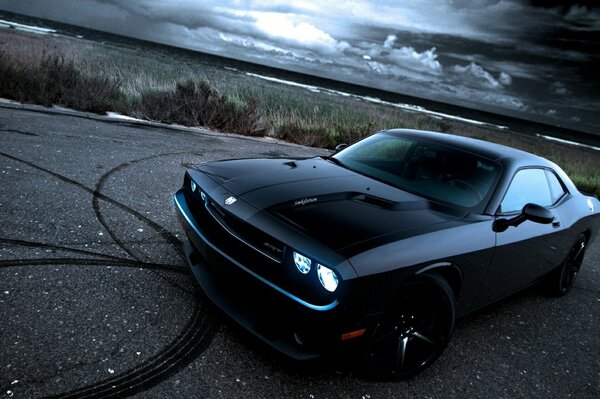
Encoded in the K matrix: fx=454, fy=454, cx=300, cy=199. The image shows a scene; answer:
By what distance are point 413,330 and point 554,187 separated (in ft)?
8.55

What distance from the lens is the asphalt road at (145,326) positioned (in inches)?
95.3

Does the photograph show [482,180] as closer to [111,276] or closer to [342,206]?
[342,206]

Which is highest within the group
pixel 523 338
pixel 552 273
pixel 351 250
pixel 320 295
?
pixel 351 250

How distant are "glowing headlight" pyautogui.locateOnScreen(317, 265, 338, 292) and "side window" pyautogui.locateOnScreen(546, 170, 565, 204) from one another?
3047mm

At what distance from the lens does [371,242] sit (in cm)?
251

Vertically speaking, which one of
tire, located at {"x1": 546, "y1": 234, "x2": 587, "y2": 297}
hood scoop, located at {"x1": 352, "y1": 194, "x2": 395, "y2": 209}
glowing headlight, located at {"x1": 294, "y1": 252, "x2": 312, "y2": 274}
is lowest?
tire, located at {"x1": 546, "y1": 234, "x2": 587, "y2": 297}

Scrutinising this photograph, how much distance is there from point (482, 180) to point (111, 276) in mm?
2928

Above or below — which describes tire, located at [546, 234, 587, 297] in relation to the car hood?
below

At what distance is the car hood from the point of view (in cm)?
260

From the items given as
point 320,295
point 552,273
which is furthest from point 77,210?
point 552,273

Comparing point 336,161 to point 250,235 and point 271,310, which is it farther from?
point 271,310

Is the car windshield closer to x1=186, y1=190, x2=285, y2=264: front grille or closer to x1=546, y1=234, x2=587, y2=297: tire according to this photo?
x1=186, y1=190, x2=285, y2=264: front grille

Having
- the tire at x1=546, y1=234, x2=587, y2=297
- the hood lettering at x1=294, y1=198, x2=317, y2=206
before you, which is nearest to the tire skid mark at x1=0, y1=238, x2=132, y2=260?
the hood lettering at x1=294, y1=198, x2=317, y2=206

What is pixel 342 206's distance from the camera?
296 centimetres
